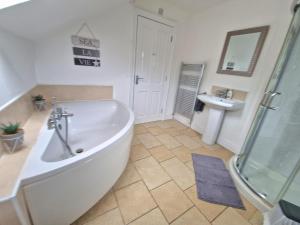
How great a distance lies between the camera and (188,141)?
2.62m

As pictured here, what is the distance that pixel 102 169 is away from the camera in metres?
1.16

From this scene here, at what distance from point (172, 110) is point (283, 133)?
7.10 feet

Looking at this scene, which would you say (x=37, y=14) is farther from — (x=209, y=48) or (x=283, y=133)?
(x=283, y=133)

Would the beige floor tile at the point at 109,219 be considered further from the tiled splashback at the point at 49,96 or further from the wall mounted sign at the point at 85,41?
the wall mounted sign at the point at 85,41

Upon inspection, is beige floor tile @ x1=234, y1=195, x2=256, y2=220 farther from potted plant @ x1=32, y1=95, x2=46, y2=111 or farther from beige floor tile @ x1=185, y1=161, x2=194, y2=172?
potted plant @ x1=32, y1=95, x2=46, y2=111

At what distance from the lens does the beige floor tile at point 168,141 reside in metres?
2.43

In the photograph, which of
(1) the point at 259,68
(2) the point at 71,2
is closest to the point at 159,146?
(1) the point at 259,68

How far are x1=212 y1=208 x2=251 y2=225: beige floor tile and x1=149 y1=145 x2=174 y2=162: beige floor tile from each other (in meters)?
0.92

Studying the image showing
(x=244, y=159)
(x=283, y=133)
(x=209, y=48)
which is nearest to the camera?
(x=283, y=133)

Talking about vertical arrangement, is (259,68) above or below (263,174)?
above

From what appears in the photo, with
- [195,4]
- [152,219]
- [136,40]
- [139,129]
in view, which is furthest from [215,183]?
[195,4]

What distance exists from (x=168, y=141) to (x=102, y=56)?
6.16 feet

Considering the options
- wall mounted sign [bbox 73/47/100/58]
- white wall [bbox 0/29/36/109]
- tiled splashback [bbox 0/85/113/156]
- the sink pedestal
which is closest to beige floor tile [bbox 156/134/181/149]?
the sink pedestal

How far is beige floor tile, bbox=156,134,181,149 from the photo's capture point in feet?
7.97
